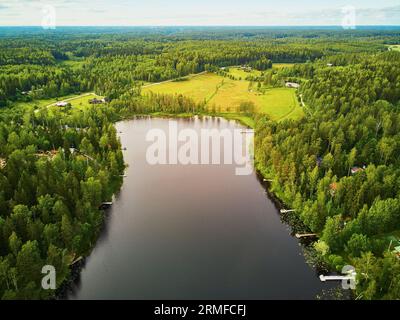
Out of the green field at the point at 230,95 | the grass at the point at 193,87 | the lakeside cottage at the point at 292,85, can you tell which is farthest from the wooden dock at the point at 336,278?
the lakeside cottage at the point at 292,85

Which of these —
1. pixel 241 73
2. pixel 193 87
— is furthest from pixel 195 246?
pixel 241 73

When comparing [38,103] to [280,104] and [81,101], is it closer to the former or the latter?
[81,101]

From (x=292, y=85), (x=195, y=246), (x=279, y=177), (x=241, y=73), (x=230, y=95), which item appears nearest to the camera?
(x=195, y=246)

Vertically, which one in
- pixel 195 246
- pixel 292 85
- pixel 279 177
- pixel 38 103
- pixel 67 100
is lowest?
pixel 195 246

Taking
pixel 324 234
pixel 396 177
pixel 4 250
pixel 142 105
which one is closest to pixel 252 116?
pixel 142 105

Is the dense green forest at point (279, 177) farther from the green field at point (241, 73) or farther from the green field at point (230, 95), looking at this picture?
the green field at point (241, 73)

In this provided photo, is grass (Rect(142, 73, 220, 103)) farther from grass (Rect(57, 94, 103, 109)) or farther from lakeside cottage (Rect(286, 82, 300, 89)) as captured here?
lakeside cottage (Rect(286, 82, 300, 89))
